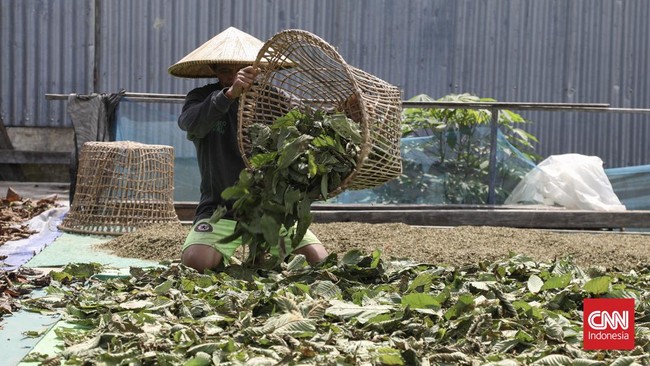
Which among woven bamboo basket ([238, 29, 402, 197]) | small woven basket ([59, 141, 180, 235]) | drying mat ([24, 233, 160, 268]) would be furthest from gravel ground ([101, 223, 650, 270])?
woven bamboo basket ([238, 29, 402, 197])

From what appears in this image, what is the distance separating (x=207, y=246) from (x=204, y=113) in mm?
669

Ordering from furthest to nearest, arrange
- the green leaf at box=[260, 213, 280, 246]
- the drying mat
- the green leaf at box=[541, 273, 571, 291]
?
the drying mat → the green leaf at box=[260, 213, 280, 246] → the green leaf at box=[541, 273, 571, 291]

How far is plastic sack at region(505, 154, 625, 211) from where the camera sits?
7582mm

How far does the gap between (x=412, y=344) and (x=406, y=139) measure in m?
4.66

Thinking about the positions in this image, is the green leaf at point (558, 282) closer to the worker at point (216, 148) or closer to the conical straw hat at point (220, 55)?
the worker at point (216, 148)

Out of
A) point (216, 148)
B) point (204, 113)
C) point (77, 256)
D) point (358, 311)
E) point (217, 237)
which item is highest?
point (204, 113)

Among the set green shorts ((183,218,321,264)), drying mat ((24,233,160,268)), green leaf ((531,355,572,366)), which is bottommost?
drying mat ((24,233,160,268))

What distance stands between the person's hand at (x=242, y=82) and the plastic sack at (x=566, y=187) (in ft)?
→ 12.6

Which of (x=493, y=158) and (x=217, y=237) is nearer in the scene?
(x=217, y=237)

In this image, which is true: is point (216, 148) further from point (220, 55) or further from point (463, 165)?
point (463, 165)

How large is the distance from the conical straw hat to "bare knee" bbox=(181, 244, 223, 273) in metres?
0.99

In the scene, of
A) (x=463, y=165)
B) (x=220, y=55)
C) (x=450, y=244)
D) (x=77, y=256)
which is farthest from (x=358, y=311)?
(x=463, y=165)

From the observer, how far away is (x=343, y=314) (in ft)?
11.1

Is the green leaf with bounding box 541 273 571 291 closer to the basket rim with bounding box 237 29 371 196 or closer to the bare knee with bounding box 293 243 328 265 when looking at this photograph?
the basket rim with bounding box 237 29 371 196
